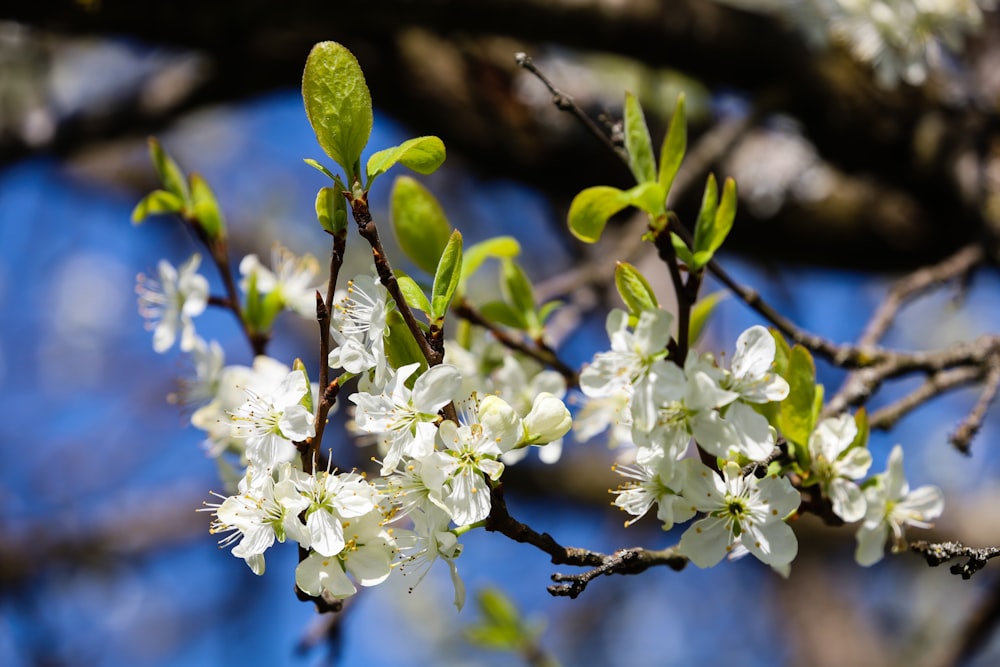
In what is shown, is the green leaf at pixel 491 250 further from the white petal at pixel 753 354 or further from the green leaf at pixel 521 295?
the white petal at pixel 753 354

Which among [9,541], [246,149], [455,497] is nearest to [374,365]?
[455,497]

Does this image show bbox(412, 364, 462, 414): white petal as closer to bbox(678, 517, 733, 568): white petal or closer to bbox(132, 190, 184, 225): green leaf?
bbox(678, 517, 733, 568): white petal

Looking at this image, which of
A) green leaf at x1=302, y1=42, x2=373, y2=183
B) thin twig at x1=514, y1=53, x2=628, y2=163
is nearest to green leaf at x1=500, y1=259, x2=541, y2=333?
thin twig at x1=514, y1=53, x2=628, y2=163

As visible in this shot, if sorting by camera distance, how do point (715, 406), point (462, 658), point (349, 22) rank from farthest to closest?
1. point (462, 658)
2. point (349, 22)
3. point (715, 406)

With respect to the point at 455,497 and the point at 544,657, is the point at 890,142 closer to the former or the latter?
the point at 544,657

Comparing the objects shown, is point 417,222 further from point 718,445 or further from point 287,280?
point 718,445

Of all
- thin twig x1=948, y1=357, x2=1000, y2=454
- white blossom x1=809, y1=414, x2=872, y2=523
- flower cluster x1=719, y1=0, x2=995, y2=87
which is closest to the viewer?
white blossom x1=809, y1=414, x2=872, y2=523
